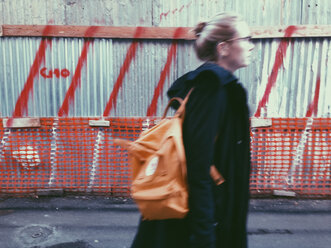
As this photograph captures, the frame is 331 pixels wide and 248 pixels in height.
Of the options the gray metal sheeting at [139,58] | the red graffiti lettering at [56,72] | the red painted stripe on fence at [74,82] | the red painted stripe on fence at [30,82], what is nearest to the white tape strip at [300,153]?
the gray metal sheeting at [139,58]

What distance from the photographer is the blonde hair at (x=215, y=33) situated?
1545mm

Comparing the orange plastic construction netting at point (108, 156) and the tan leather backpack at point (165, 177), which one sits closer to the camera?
the tan leather backpack at point (165, 177)

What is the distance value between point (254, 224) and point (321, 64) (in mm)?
3175

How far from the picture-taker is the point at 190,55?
213 inches

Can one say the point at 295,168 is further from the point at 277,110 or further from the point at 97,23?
the point at 97,23

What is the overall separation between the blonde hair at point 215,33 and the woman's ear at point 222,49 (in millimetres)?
18

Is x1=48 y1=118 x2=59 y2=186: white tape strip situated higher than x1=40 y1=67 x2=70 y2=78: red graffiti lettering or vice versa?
x1=40 y1=67 x2=70 y2=78: red graffiti lettering

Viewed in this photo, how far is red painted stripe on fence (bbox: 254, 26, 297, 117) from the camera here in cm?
523

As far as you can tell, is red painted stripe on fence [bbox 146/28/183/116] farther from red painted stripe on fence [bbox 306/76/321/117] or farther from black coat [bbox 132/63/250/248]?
black coat [bbox 132/63/250/248]

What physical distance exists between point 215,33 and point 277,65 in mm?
4292

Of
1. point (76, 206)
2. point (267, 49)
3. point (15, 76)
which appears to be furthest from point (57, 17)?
point (267, 49)

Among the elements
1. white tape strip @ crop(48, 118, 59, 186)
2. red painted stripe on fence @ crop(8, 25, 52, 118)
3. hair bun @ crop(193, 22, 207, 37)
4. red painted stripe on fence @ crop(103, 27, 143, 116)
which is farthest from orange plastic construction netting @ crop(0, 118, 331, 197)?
hair bun @ crop(193, 22, 207, 37)

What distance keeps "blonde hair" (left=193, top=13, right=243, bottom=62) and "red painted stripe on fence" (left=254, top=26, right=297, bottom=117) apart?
4138 mm

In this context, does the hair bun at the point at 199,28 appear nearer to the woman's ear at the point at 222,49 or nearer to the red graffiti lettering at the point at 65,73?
the woman's ear at the point at 222,49
